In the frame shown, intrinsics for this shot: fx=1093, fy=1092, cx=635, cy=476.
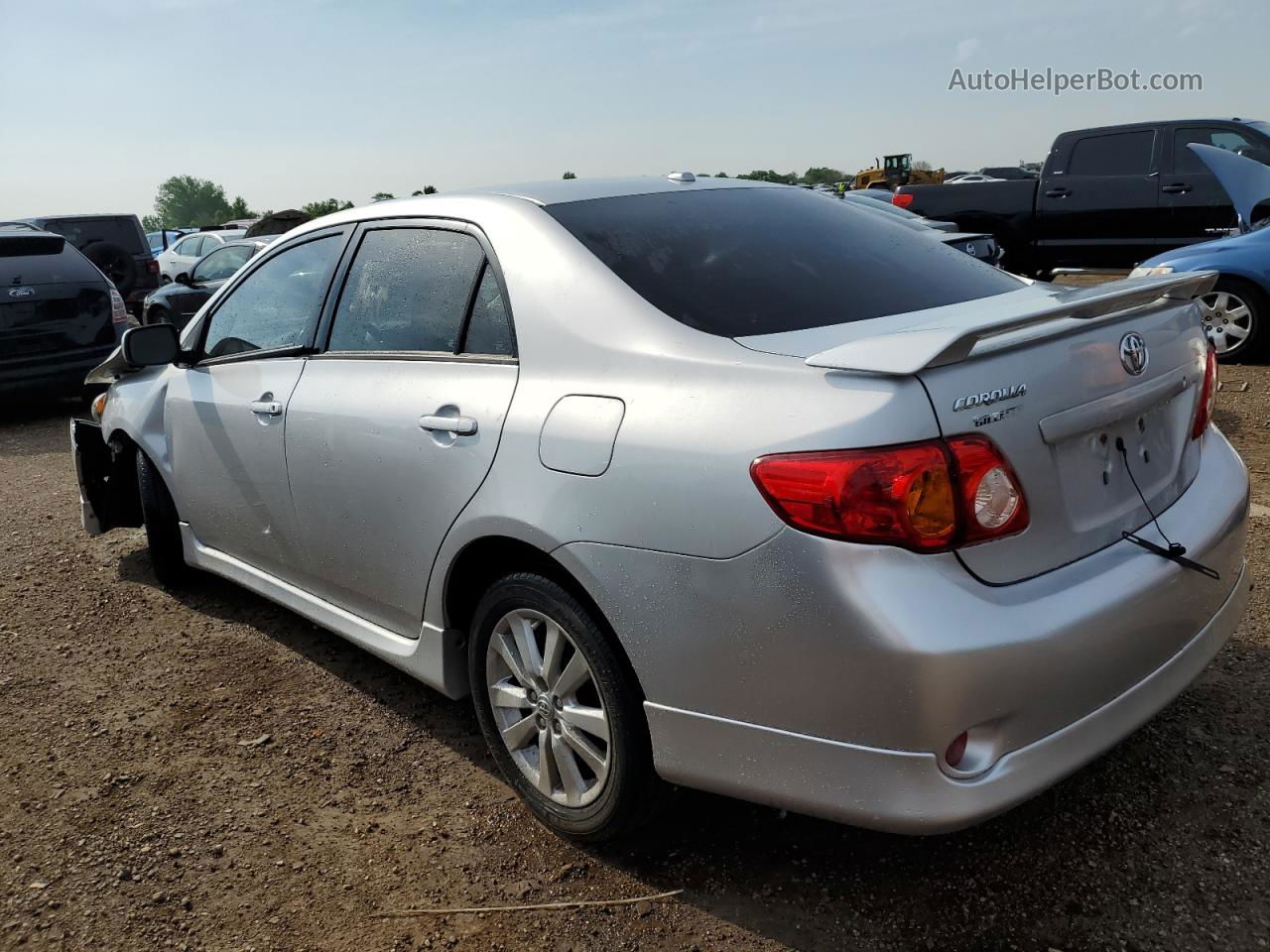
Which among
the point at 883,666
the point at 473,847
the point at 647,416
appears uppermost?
the point at 647,416

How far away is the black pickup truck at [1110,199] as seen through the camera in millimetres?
11008

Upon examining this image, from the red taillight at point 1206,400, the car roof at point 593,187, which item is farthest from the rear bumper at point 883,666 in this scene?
the car roof at point 593,187

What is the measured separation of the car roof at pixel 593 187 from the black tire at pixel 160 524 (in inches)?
75.5

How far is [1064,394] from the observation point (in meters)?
2.17

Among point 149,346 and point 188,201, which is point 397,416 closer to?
point 149,346

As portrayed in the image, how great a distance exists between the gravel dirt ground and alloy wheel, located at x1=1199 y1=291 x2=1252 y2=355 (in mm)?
4830

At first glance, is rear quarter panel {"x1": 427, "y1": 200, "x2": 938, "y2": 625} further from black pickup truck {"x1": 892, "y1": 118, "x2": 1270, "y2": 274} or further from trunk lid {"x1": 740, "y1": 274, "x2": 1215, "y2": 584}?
black pickup truck {"x1": 892, "y1": 118, "x2": 1270, "y2": 274}

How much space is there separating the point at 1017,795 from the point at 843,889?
24.1 inches

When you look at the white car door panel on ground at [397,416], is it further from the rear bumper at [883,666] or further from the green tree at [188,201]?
the green tree at [188,201]

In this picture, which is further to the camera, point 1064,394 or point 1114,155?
point 1114,155

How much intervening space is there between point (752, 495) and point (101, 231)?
14817 millimetres

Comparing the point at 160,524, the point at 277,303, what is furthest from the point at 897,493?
the point at 160,524

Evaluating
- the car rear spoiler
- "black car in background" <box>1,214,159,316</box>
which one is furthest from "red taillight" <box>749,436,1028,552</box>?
"black car in background" <box>1,214,159,316</box>

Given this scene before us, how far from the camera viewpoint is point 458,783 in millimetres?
3107
